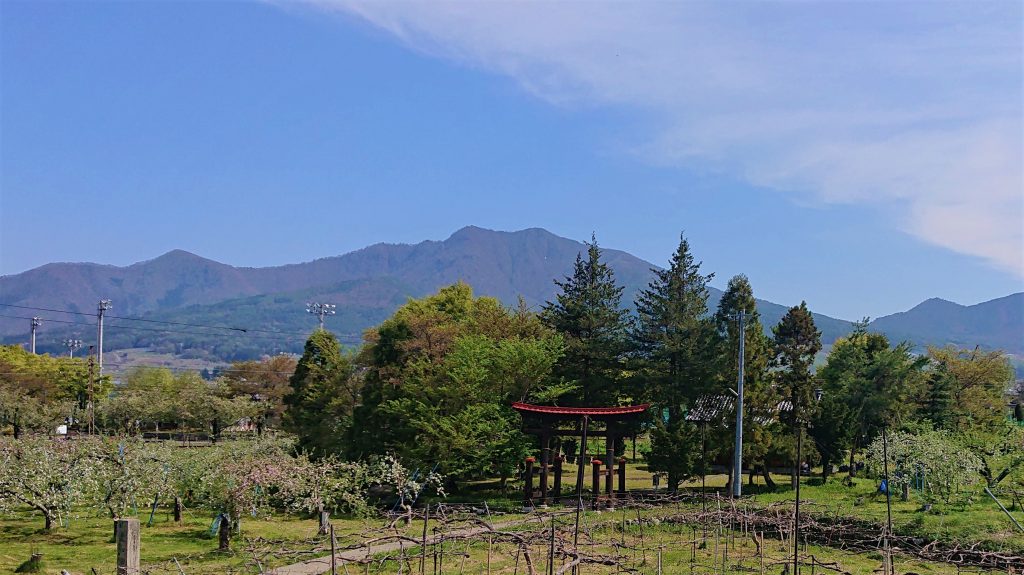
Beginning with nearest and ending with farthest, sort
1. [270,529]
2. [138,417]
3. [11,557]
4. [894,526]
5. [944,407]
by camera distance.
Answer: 1. [11,557]
2. [894,526]
3. [270,529]
4. [944,407]
5. [138,417]

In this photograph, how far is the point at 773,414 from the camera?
1389 inches

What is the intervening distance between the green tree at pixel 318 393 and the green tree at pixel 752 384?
16.9 m

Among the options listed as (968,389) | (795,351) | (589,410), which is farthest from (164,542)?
(968,389)

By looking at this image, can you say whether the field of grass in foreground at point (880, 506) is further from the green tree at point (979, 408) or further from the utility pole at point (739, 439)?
the green tree at point (979, 408)

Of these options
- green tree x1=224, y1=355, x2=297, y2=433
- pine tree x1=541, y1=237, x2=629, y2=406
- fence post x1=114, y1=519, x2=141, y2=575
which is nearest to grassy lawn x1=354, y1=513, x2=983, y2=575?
fence post x1=114, y1=519, x2=141, y2=575

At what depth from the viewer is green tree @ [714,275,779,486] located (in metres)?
33.3

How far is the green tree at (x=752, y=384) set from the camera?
33312 millimetres

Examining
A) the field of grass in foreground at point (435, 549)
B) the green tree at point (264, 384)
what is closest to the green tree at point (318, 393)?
the field of grass in foreground at point (435, 549)

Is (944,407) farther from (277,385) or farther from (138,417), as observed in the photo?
(138,417)

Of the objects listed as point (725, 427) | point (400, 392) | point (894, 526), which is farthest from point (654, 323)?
point (894, 526)

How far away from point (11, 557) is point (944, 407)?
42.5m

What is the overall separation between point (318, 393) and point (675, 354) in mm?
16813

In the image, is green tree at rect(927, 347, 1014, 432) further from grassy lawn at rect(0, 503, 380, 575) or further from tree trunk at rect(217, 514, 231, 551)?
tree trunk at rect(217, 514, 231, 551)

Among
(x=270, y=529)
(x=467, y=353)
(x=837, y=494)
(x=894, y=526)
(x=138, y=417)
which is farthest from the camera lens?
(x=138, y=417)
